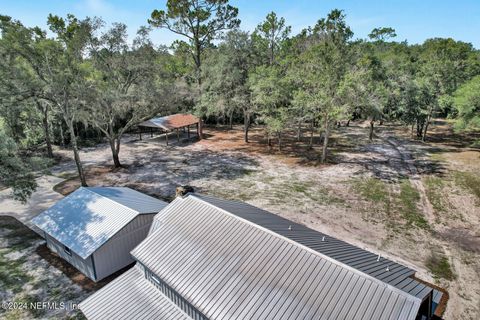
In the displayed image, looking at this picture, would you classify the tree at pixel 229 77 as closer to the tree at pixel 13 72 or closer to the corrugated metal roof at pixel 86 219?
the tree at pixel 13 72

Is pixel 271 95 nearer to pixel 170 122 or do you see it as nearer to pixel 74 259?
pixel 170 122

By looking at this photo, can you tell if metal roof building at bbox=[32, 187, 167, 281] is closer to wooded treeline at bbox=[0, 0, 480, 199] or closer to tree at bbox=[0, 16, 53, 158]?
wooded treeline at bbox=[0, 0, 480, 199]

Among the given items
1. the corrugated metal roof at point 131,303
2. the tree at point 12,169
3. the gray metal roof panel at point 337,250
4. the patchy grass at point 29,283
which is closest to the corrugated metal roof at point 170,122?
the tree at point 12,169

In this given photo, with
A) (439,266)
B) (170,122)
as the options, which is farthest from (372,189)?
(170,122)

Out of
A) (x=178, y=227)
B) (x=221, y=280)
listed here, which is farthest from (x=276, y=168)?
(x=221, y=280)

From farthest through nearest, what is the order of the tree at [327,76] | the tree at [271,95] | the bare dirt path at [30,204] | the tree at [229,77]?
the tree at [229,77] → the tree at [271,95] → the tree at [327,76] → the bare dirt path at [30,204]

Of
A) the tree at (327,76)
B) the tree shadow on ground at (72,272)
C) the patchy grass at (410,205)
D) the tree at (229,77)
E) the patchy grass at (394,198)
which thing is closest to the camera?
the tree shadow on ground at (72,272)
